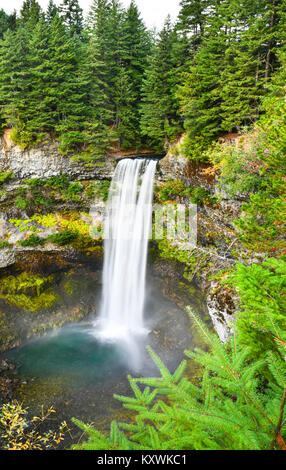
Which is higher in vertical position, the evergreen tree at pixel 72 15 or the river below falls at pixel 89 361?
the evergreen tree at pixel 72 15

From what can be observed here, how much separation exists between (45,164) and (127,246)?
8515 mm

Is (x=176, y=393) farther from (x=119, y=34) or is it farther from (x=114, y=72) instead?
(x=119, y=34)

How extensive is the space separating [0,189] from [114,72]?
12687mm

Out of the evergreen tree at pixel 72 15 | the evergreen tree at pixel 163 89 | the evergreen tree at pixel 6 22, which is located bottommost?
the evergreen tree at pixel 163 89

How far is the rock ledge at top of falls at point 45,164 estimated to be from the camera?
16.5 m

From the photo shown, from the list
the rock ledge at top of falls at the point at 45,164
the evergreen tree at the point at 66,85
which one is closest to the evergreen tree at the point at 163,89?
the rock ledge at top of falls at the point at 45,164

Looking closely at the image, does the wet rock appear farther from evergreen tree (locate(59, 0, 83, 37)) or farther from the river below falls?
evergreen tree (locate(59, 0, 83, 37))

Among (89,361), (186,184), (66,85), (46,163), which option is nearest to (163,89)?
(66,85)

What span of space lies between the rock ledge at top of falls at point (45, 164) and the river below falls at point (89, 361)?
281 inches

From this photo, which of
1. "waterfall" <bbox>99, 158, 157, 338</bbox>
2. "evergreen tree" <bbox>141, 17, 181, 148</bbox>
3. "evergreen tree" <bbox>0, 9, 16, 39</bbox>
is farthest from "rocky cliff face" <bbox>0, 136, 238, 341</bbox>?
"evergreen tree" <bbox>0, 9, 16, 39</bbox>

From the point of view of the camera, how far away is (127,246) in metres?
15.6

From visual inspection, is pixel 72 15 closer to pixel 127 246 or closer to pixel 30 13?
pixel 30 13

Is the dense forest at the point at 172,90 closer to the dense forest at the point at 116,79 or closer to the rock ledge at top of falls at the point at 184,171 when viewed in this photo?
the dense forest at the point at 116,79
